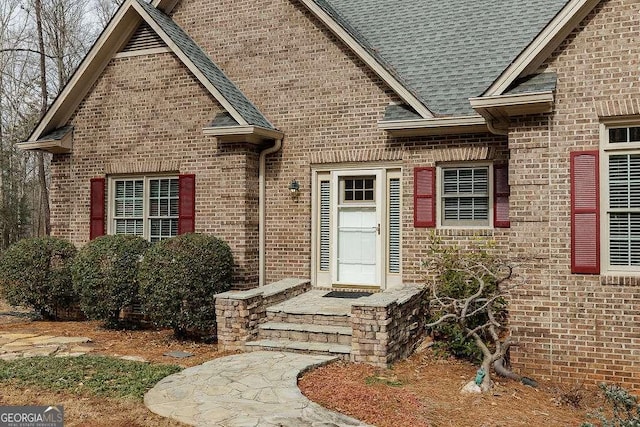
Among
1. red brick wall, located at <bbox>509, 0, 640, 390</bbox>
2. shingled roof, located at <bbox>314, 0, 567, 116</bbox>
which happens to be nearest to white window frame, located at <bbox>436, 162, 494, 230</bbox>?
shingled roof, located at <bbox>314, 0, 567, 116</bbox>

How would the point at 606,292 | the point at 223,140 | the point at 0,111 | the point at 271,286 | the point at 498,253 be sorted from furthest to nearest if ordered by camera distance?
1. the point at 0,111
2. the point at 223,140
3. the point at 271,286
4. the point at 498,253
5. the point at 606,292

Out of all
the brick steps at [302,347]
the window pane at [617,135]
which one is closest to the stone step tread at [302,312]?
the brick steps at [302,347]

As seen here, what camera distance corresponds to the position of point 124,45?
11.3 metres

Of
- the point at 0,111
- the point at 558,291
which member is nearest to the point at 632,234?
the point at 558,291

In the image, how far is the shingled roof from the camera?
991 cm

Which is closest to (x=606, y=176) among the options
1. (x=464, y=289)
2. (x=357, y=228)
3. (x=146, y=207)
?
(x=464, y=289)

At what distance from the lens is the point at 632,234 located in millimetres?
6930

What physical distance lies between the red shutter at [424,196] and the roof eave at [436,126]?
638mm

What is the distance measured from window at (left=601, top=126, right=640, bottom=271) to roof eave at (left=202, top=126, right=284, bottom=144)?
551cm

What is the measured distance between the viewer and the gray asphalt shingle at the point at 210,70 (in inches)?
403

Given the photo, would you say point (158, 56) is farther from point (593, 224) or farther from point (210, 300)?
point (593, 224)

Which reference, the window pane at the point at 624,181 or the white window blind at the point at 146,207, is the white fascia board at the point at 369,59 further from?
the white window blind at the point at 146,207

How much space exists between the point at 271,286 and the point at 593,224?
16.9ft

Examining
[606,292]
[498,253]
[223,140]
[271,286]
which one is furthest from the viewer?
[223,140]
